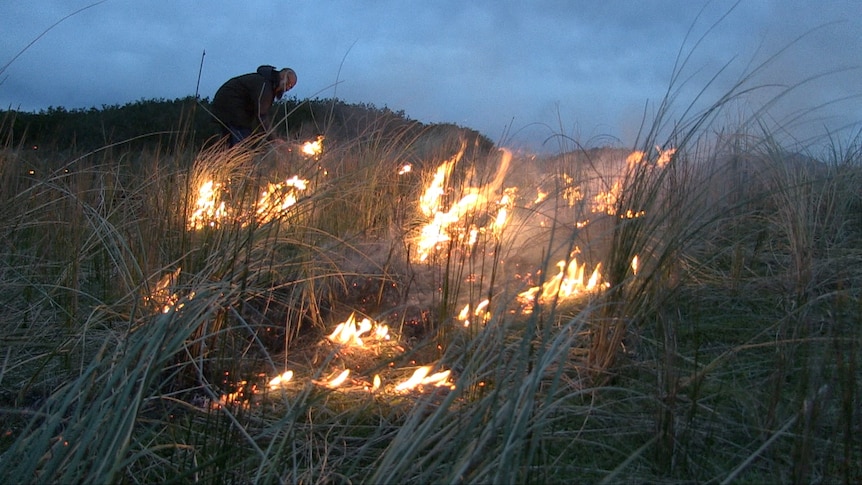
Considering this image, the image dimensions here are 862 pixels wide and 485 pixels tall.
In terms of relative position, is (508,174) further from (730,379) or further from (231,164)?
(730,379)

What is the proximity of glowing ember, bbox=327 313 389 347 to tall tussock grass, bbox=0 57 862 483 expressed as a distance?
0.04 metres

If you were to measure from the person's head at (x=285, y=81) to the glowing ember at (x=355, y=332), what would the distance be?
4202 millimetres

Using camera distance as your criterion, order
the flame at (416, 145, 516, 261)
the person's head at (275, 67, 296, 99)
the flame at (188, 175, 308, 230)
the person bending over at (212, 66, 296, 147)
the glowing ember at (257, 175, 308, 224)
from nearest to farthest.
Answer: the glowing ember at (257, 175, 308, 224)
the flame at (188, 175, 308, 230)
the flame at (416, 145, 516, 261)
the person's head at (275, 67, 296, 99)
the person bending over at (212, 66, 296, 147)

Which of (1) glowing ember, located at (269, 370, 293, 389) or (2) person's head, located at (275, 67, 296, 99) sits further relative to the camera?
(2) person's head, located at (275, 67, 296, 99)

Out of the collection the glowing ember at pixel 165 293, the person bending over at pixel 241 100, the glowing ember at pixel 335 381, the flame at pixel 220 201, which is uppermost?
the person bending over at pixel 241 100

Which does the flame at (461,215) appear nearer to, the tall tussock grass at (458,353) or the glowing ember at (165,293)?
the tall tussock grass at (458,353)

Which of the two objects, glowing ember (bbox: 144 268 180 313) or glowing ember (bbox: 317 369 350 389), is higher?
glowing ember (bbox: 144 268 180 313)

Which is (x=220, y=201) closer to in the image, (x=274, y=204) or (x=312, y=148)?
(x=274, y=204)

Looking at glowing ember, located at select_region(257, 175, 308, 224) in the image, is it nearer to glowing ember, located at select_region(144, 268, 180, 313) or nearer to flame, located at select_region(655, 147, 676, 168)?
glowing ember, located at select_region(144, 268, 180, 313)

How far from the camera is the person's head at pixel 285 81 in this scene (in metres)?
6.61

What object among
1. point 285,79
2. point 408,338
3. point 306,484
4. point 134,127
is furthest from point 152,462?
point 134,127

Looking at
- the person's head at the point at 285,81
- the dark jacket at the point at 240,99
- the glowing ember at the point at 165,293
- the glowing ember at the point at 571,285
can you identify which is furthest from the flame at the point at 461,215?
the dark jacket at the point at 240,99

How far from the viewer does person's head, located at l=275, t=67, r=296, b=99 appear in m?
6.61

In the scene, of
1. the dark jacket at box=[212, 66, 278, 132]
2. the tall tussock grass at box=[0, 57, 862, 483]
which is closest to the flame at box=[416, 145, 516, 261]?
the tall tussock grass at box=[0, 57, 862, 483]
